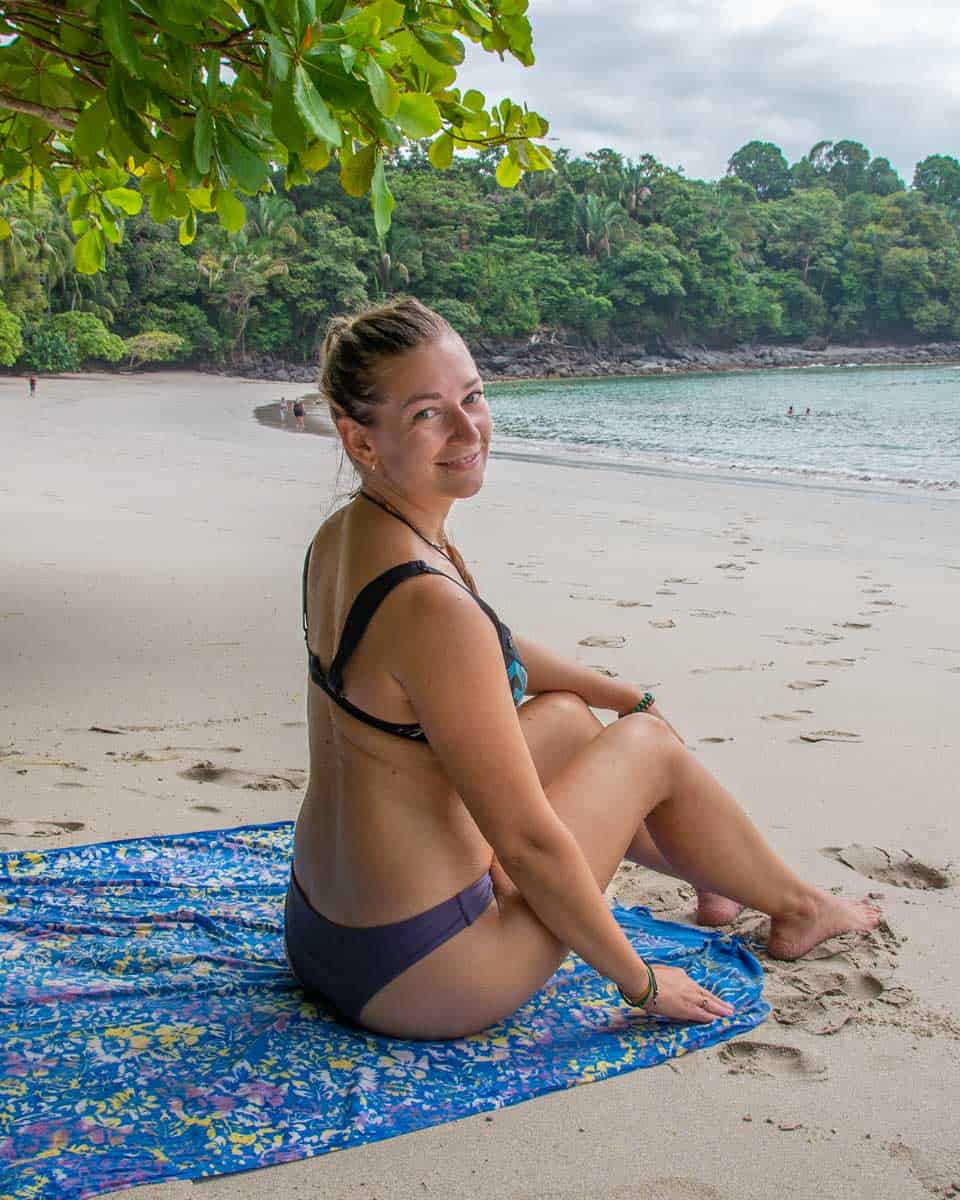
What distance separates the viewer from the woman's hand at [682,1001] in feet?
6.39

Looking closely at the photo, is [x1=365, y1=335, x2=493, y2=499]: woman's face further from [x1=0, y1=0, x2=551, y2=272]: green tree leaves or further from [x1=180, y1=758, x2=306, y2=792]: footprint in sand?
[x1=180, y1=758, x2=306, y2=792]: footprint in sand

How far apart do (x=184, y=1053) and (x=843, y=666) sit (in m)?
3.33

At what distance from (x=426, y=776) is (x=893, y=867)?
57.3 inches

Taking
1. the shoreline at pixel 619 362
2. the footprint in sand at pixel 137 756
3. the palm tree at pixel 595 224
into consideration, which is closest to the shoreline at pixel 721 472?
the footprint in sand at pixel 137 756

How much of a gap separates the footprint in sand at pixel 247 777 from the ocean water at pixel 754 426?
13.0m

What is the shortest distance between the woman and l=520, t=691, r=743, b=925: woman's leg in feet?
0.63

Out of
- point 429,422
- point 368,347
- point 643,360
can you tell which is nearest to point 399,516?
point 429,422

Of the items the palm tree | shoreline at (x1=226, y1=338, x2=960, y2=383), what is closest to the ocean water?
shoreline at (x1=226, y1=338, x2=960, y2=383)

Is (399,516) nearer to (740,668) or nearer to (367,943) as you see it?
(367,943)

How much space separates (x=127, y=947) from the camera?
89.0 inches

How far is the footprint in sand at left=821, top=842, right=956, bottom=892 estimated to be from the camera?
2626 millimetres

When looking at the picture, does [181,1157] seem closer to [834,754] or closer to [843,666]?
[834,754]

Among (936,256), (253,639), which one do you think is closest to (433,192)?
(936,256)

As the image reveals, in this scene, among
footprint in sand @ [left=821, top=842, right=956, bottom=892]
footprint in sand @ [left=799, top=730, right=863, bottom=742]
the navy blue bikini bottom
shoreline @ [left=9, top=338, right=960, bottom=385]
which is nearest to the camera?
the navy blue bikini bottom
